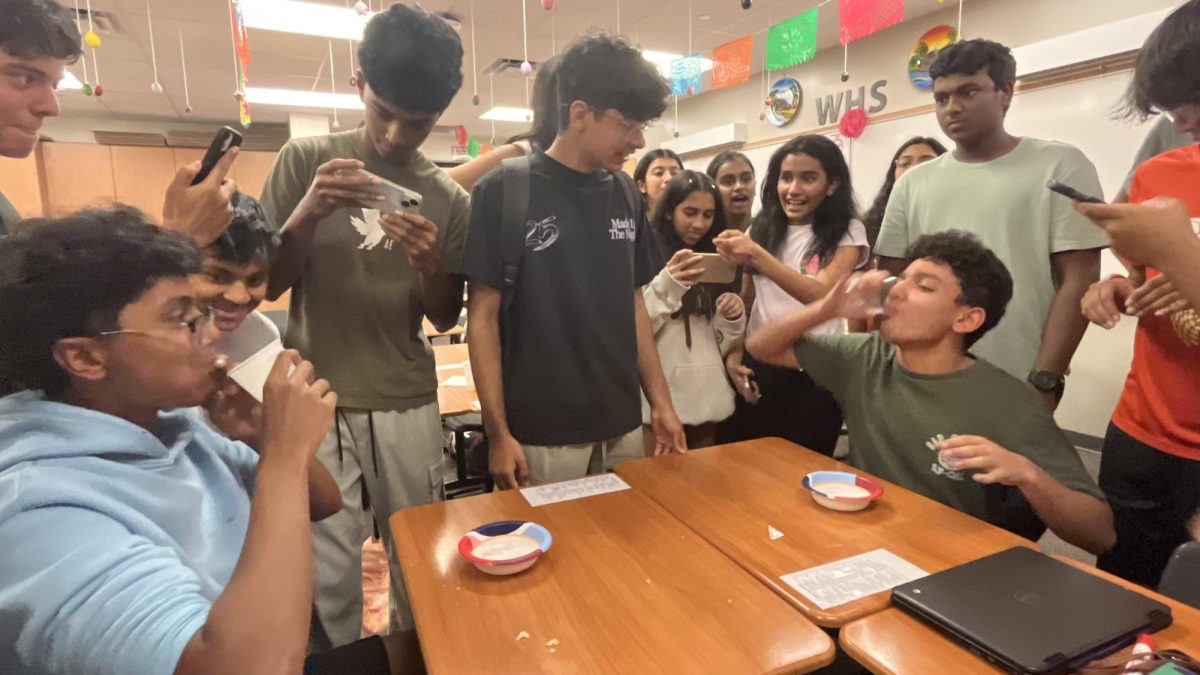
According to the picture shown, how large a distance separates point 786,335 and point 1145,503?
88 centimetres

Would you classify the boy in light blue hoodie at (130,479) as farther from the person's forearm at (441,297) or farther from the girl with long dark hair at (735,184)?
the girl with long dark hair at (735,184)

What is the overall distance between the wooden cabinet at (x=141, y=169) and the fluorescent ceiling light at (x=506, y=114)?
3503 mm

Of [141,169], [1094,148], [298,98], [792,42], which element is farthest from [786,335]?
[298,98]

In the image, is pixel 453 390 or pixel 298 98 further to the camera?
pixel 298 98

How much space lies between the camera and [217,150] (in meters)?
1.17

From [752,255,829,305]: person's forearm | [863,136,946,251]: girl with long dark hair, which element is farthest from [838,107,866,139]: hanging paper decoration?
[752,255,829,305]: person's forearm

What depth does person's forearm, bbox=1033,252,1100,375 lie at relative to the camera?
1802 mm

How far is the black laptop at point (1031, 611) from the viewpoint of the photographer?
0.83 m

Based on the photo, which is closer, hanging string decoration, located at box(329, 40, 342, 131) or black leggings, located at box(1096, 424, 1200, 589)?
black leggings, located at box(1096, 424, 1200, 589)

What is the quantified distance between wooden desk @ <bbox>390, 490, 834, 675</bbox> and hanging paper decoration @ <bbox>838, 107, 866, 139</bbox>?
497 centimetres

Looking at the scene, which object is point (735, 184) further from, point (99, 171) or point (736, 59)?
point (99, 171)

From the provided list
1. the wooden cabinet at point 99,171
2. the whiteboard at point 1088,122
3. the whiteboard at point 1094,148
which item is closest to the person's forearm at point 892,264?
the whiteboard at point 1088,122

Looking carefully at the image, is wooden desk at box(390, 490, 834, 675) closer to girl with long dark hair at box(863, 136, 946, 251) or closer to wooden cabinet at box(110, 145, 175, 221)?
girl with long dark hair at box(863, 136, 946, 251)

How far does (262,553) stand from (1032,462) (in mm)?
1390
